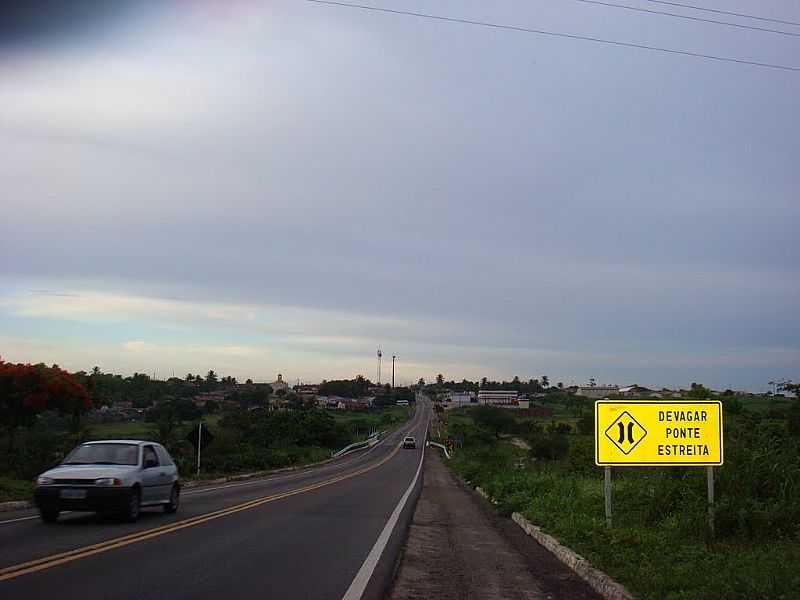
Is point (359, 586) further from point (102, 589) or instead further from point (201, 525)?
point (201, 525)

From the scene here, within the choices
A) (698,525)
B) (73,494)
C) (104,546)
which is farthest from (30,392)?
(698,525)

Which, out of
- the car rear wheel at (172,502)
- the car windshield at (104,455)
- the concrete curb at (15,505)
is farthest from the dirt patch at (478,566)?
the concrete curb at (15,505)

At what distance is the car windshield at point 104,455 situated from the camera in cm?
1648

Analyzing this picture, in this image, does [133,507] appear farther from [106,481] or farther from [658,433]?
[658,433]

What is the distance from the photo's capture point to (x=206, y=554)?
12.1m

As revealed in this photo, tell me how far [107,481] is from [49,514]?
4.19 feet

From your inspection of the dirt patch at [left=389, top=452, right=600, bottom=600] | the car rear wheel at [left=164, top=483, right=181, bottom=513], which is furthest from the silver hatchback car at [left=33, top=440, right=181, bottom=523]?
the dirt patch at [left=389, top=452, right=600, bottom=600]

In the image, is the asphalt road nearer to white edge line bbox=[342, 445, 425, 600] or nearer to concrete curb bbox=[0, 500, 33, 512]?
white edge line bbox=[342, 445, 425, 600]

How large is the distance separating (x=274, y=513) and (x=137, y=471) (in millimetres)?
3871

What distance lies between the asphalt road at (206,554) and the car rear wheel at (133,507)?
179mm

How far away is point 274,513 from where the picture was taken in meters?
19.1

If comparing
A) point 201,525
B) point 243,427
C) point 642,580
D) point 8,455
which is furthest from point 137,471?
point 243,427

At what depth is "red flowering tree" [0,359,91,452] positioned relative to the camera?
2984 centimetres

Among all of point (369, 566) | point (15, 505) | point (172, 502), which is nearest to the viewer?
point (369, 566)
